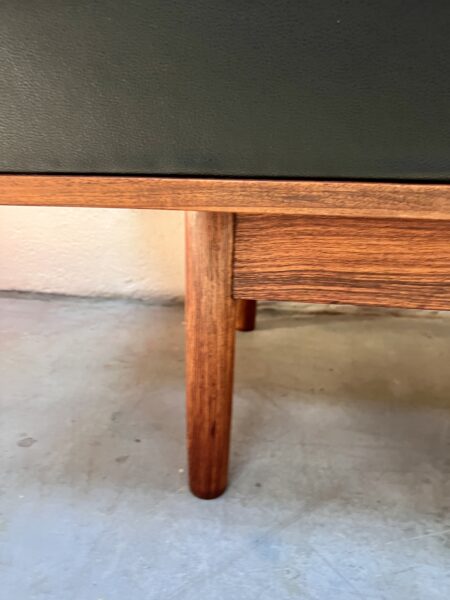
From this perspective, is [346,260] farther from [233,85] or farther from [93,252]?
[93,252]

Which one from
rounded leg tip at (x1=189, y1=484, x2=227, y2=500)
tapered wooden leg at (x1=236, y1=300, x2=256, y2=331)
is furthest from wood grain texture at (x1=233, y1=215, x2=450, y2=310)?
tapered wooden leg at (x1=236, y1=300, x2=256, y2=331)

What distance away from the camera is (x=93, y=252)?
3.82 ft

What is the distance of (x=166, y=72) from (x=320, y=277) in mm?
208

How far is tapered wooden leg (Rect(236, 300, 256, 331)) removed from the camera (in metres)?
1.02

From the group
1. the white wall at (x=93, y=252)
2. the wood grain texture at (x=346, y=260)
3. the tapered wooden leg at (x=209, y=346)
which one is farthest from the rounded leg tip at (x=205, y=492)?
the white wall at (x=93, y=252)

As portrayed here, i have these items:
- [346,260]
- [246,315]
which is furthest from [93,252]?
[346,260]

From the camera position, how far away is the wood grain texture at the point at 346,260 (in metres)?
0.50

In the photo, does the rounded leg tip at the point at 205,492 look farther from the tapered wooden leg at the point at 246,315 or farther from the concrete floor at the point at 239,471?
the tapered wooden leg at the point at 246,315

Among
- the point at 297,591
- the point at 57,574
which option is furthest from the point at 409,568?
the point at 57,574

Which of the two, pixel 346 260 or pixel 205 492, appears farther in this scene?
pixel 205 492

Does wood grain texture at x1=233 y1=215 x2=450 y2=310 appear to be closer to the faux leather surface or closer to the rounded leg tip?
the faux leather surface

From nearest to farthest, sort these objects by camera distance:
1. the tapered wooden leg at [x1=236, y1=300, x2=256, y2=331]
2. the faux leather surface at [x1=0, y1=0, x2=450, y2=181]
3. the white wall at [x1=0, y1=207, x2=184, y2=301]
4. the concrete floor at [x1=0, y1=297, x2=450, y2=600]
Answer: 1. the faux leather surface at [x1=0, y1=0, x2=450, y2=181]
2. the concrete floor at [x1=0, y1=297, x2=450, y2=600]
3. the tapered wooden leg at [x1=236, y1=300, x2=256, y2=331]
4. the white wall at [x1=0, y1=207, x2=184, y2=301]

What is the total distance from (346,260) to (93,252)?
75cm

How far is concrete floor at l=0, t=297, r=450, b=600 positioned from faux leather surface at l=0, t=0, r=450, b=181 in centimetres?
34
